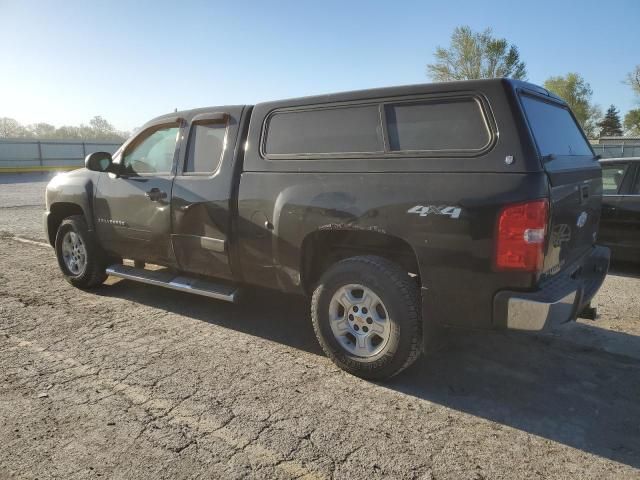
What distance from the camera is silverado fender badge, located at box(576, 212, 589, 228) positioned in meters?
3.38

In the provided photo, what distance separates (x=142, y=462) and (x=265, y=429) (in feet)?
2.18

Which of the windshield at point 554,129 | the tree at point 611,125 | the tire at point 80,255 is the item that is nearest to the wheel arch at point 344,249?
the windshield at point 554,129

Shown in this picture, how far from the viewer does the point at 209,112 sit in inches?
171

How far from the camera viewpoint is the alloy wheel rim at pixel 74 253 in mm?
5395

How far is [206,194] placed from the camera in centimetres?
410

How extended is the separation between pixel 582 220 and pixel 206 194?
2898 mm

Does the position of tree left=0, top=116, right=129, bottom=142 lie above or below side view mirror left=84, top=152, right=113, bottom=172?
above

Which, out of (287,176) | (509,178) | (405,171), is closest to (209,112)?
(287,176)

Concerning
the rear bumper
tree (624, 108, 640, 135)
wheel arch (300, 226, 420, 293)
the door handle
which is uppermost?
tree (624, 108, 640, 135)

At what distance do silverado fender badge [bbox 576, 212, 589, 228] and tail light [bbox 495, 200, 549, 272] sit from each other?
0.81 metres

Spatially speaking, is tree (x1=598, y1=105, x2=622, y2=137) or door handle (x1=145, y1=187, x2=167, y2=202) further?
tree (x1=598, y1=105, x2=622, y2=137)

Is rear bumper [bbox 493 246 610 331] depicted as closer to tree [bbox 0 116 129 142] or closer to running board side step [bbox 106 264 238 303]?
running board side step [bbox 106 264 238 303]

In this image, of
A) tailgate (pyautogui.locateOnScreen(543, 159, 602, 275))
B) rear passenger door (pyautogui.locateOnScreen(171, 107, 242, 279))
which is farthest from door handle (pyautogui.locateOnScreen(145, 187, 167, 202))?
tailgate (pyautogui.locateOnScreen(543, 159, 602, 275))

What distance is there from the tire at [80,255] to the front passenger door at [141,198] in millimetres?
224
